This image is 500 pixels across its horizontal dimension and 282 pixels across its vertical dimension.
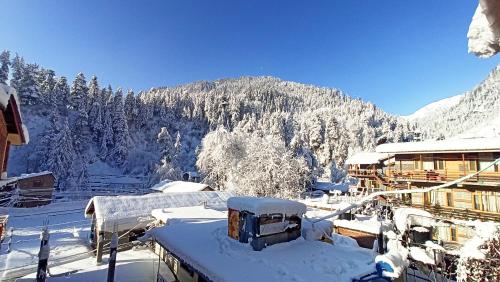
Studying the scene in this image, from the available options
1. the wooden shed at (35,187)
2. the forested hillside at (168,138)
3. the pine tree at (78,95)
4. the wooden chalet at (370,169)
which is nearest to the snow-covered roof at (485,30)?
the wooden chalet at (370,169)

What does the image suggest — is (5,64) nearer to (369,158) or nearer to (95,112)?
(95,112)

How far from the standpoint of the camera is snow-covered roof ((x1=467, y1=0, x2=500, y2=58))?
7.54 feet

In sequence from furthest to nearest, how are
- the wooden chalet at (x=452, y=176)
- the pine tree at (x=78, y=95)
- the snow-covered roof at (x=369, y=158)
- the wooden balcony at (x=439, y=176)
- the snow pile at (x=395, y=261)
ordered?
the pine tree at (x=78, y=95), the snow-covered roof at (x=369, y=158), the wooden chalet at (x=452, y=176), the wooden balcony at (x=439, y=176), the snow pile at (x=395, y=261)

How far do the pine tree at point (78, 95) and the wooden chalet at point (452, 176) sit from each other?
79387mm

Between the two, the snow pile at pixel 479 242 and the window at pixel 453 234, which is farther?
the window at pixel 453 234

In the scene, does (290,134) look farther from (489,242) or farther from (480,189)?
(489,242)

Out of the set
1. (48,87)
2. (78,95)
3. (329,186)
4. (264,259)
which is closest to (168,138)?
(78,95)

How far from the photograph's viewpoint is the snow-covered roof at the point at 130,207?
69.7 feet

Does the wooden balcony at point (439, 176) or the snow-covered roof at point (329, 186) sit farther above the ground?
the wooden balcony at point (439, 176)

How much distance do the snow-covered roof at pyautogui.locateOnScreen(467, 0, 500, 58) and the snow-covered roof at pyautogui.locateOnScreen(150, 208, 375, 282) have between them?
8260mm

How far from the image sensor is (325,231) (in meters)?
15.0

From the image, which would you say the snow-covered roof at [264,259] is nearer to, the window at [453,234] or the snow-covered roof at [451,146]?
the window at [453,234]

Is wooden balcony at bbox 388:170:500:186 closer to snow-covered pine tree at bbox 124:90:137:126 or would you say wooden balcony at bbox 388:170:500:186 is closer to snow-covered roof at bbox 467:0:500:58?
snow-covered roof at bbox 467:0:500:58

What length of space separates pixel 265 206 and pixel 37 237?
1139 inches
